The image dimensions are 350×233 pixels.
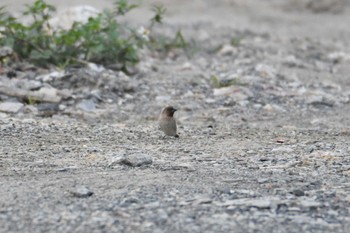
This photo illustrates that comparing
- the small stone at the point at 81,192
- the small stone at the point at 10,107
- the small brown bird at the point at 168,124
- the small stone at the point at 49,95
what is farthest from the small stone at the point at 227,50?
the small stone at the point at 81,192

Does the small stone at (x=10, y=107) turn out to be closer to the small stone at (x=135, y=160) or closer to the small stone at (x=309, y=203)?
the small stone at (x=135, y=160)

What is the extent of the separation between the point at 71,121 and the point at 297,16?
33.5 ft

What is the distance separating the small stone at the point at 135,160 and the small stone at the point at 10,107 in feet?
7.00

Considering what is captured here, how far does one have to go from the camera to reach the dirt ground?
14.4 feet

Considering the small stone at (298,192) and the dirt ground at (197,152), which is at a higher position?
the small stone at (298,192)

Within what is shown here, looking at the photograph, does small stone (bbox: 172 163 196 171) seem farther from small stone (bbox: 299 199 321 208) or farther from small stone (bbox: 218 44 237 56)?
small stone (bbox: 218 44 237 56)

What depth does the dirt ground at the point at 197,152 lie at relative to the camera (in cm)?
440

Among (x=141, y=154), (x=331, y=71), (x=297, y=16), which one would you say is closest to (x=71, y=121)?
(x=141, y=154)

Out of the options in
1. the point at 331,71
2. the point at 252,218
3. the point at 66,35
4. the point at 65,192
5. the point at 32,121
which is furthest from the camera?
the point at 331,71

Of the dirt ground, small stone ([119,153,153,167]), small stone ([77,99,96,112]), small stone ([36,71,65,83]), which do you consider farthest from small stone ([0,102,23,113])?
small stone ([119,153,153,167])

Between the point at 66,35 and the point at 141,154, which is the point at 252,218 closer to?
the point at 141,154

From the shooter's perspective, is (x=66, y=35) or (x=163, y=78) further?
(x=163, y=78)

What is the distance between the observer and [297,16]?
16.9 metres

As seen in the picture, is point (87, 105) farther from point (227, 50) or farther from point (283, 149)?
point (227, 50)
